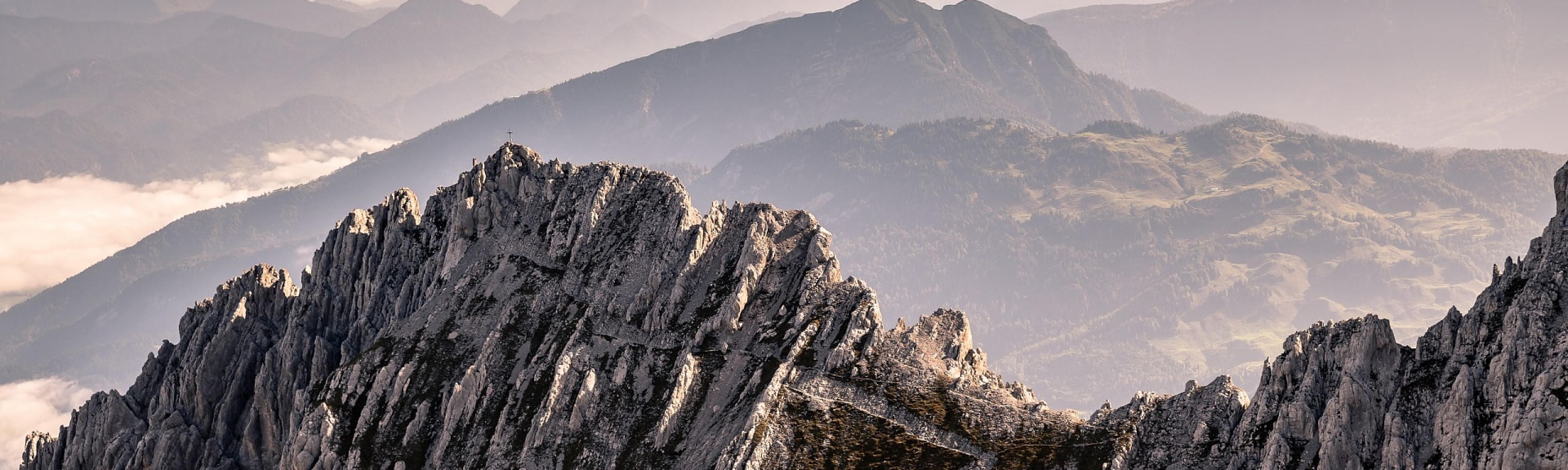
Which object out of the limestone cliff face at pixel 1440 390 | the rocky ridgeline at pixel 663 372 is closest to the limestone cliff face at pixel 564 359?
the rocky ridgeline at pixel 663 372

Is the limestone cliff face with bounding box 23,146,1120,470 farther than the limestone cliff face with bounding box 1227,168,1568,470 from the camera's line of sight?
Yes

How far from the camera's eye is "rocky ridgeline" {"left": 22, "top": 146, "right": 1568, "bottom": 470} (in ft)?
197

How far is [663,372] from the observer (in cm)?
10275

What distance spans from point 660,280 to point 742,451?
32925 millimetres

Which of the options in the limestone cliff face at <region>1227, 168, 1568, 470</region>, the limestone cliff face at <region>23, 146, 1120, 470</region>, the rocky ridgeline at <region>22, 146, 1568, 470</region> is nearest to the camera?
the limestone cliff face at <region>1227, 168, 1568, 470</region>

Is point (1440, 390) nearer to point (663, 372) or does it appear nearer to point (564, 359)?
point (663, 372)

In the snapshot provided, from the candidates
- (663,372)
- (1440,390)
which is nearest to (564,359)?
(663,372)

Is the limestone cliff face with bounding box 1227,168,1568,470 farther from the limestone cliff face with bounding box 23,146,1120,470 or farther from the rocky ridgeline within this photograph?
the limestone cliff face with bounding box 23,146,1120,470

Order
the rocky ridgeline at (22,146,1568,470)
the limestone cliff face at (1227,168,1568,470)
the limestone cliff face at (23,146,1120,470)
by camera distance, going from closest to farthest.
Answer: the limestone cliff face at (1227,168,1568,470), the rocky ridgeline at (22,146,1568,470), the limestone cliff face at (23,146,1120,470)

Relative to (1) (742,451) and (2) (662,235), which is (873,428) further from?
(2) (662,235)

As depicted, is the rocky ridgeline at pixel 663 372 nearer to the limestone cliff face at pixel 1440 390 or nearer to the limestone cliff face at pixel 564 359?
the limestone cliff face at pixel 1440 390

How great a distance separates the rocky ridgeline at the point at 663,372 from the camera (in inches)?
2361

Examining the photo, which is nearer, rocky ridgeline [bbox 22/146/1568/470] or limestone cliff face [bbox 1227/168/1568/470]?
limestone cliff face [bbox 1227/168/1568/470]

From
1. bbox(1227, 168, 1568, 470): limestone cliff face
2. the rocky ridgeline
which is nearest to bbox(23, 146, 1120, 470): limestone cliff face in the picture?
the rocky ridgeline
